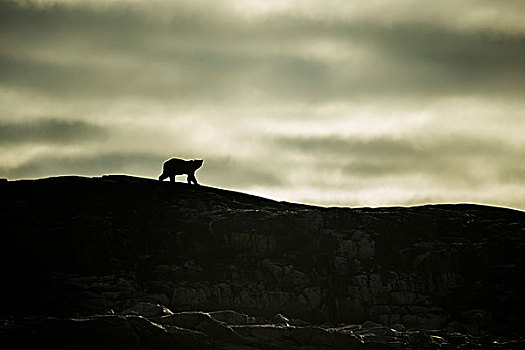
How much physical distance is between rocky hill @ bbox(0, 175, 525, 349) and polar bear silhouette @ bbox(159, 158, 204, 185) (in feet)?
12.8

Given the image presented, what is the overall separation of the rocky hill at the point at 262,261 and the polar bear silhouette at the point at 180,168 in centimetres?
390

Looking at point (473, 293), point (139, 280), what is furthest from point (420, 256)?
point (139, 280)

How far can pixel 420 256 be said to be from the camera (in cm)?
8175

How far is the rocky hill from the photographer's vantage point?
72.3 metres

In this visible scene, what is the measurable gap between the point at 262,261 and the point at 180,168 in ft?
80.9

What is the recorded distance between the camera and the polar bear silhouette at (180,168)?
101500 mm

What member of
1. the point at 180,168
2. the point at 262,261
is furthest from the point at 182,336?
the point at 180,168

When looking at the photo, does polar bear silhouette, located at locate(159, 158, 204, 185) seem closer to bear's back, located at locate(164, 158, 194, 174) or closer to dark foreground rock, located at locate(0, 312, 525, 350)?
bear's back, located at locate(164, 158, 194, 174)

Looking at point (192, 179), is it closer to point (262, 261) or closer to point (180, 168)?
point (180, 168)

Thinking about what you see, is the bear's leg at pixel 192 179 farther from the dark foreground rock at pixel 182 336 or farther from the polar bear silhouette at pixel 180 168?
the dark foreground rock at pixel 182 336

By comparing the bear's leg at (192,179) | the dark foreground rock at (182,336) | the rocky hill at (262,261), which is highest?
the bear's leg at (192,179)

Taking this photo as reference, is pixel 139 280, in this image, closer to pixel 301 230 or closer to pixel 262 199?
pixel 301 230

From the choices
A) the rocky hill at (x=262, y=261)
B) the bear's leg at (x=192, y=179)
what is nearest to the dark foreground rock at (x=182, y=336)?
the rocky hill at (x=262, y=261)

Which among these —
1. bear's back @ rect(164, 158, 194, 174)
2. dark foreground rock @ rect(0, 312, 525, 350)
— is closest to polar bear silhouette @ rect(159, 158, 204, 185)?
bear's back @ rect(164, 158, 194, 174)
